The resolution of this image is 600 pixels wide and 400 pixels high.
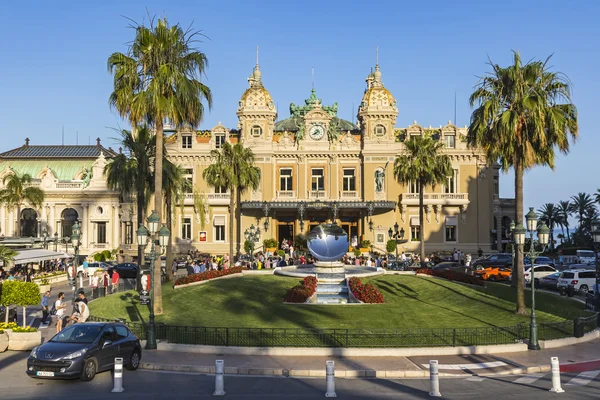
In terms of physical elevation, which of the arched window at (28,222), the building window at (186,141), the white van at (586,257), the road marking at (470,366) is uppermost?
the building window at (186,141)

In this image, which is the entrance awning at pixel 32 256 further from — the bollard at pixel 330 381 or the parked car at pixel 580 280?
the parked car at pixel 580 280

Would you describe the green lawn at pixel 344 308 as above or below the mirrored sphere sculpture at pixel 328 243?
below

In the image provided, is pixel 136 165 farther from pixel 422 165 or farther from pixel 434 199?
pixel 434 199

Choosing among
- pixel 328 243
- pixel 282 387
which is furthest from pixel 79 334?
pixel 328 243

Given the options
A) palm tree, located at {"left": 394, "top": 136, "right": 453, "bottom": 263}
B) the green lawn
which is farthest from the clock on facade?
the green lawn

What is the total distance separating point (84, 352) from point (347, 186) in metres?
51.2

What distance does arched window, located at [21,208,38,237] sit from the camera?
70188 millimetres

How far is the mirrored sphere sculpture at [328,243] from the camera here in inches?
1393

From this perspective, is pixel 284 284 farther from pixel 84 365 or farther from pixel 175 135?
pixel 175 135

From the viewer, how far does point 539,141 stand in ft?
93.7

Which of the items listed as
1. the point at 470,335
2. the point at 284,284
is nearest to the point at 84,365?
the point at 470,335

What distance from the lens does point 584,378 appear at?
60.6 ft

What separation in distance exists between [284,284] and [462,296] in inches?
405

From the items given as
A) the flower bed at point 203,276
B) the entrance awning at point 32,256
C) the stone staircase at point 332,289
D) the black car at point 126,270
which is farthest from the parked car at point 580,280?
the entrance awning at point 32,256
